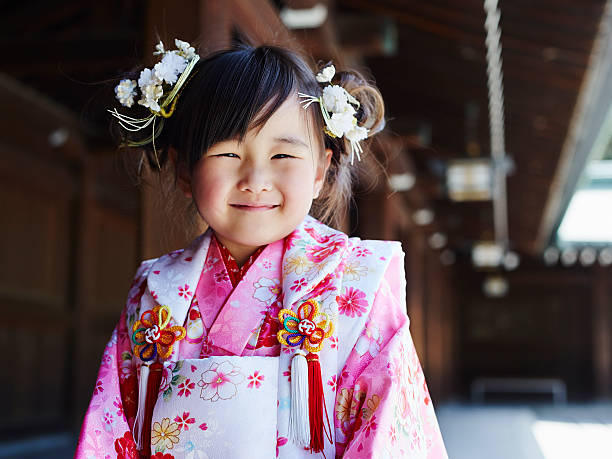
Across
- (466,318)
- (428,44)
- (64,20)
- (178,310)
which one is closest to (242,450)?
(178,310)

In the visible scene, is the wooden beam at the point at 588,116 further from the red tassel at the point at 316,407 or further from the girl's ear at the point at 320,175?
the red tassel at the point at 316,407

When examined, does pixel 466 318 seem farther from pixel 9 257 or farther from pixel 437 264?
pixel 9 257

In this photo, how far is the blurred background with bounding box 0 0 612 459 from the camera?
13.4ft

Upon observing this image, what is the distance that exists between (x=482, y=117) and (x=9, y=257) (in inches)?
174

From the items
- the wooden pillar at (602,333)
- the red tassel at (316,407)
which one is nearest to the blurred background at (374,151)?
the red tassel at (316,407)

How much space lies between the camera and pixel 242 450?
1448mm

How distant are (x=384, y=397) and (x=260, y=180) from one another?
0.50 m

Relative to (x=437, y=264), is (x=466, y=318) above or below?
below

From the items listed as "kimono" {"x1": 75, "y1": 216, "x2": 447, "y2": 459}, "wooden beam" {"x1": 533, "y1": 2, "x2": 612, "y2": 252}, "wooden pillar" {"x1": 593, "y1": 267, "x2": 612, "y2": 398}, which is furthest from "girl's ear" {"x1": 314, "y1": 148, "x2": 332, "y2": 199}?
"wooden pillar" {"x1": 593, "y1": 267, "x2": 612, "y2": 398}

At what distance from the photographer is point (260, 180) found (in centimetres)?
157

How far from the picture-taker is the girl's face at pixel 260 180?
5.21 ft

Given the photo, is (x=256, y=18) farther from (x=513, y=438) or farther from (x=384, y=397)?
(x=513, y=438)

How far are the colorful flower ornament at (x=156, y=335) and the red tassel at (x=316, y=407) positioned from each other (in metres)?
0.29

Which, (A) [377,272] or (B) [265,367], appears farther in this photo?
(A) [377,272]
